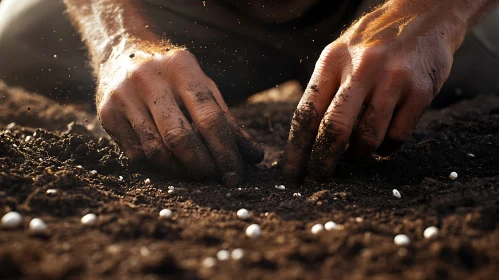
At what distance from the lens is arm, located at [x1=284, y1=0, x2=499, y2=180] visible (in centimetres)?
177

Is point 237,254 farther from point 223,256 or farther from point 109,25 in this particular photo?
point 109,25

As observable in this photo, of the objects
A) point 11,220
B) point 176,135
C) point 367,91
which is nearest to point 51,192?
point 11,220

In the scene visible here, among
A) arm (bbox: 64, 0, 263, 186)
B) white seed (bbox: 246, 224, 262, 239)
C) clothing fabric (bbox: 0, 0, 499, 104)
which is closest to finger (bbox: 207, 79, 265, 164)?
arm (bbox: 64, 0, 263, 186)

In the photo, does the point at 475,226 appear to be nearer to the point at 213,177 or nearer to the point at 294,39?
the point at 213,177

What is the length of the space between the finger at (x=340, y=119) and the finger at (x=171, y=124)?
21.2 inches

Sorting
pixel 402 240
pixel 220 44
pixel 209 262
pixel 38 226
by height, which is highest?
pixel 220 44

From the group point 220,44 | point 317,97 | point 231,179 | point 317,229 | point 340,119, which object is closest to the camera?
point 317,229

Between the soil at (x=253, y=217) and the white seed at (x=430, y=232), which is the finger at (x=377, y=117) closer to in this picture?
the soil at (x=253, y=217)

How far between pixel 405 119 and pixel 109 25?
1.83 metres

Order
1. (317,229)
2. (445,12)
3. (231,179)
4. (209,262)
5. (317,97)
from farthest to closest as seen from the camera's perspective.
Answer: (445,12) < (231,179) < (317,97) < (317,229) < (209,262)

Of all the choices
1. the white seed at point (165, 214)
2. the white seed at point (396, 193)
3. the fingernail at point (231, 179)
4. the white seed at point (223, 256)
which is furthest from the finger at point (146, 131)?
the white seed at point (396, 193)

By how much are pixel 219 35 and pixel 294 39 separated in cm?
57

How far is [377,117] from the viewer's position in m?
1.82

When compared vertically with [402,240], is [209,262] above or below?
above
